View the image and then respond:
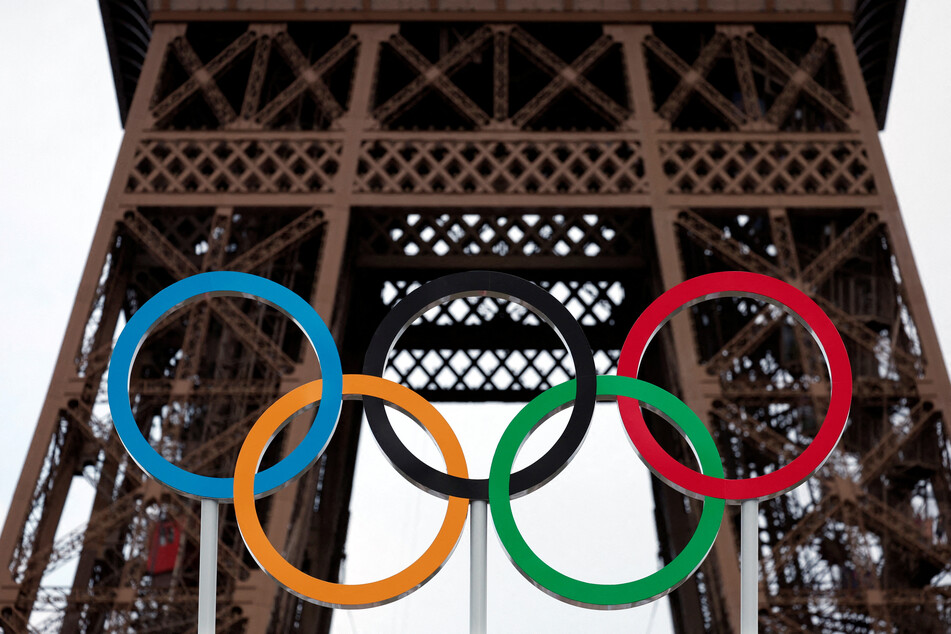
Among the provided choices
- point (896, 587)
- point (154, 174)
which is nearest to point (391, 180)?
point (154, 174)

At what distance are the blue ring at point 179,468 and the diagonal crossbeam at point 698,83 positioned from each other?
47.2ft

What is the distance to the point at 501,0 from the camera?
27562 millimetres

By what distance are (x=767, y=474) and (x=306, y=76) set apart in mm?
15928

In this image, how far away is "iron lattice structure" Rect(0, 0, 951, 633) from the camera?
861 inches

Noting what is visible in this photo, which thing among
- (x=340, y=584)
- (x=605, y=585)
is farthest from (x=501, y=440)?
(x=340, y=584)

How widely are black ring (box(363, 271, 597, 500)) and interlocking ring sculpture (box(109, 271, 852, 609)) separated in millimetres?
12

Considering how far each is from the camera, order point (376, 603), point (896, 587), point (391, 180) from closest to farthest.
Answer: point (376, 603) → point (896, 587) → point (391, 180)

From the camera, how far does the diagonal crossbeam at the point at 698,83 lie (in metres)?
26.2

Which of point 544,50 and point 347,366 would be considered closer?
point 544,50

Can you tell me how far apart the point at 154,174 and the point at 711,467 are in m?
15.3

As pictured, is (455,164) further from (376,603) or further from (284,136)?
(376,603)

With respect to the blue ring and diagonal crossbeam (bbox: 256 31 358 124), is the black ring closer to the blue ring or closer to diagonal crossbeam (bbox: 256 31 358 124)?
the blue ring

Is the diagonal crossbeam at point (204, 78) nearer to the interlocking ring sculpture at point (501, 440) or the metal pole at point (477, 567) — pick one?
the interlocking ring sculpture at point (501, 440)

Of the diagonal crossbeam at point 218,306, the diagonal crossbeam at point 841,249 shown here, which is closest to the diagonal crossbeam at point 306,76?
the diagonal crossbeam at point 218,306
